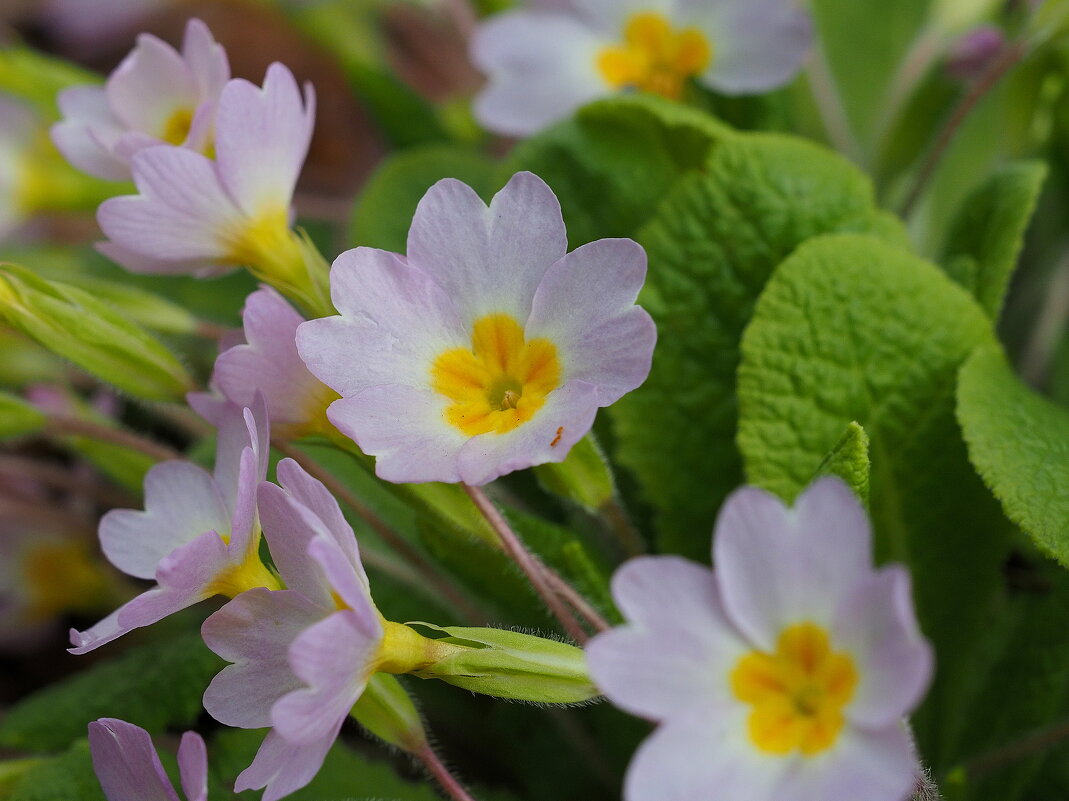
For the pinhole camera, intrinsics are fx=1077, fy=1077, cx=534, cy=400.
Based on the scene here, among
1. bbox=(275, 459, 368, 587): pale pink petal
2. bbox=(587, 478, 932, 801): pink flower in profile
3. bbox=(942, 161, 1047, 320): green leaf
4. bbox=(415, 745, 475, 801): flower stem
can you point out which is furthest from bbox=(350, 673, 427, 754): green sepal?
bbox=(942, 161, 1047, 320): green leaf

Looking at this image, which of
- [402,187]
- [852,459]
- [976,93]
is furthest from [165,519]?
[976,93]

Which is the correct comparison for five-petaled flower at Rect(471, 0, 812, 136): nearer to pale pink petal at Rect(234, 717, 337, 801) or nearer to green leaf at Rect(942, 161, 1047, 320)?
green leaf at Rect(942, 161, 1047, 320)

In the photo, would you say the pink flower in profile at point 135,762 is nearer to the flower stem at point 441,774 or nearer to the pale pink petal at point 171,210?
the flower stem at point 441,774

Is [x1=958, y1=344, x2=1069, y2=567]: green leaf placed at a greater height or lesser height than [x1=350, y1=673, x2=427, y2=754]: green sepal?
greater

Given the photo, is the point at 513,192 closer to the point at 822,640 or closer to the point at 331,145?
the point at 822,640

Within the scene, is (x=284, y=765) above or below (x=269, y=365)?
below

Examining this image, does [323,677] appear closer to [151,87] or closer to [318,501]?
[318,501]
